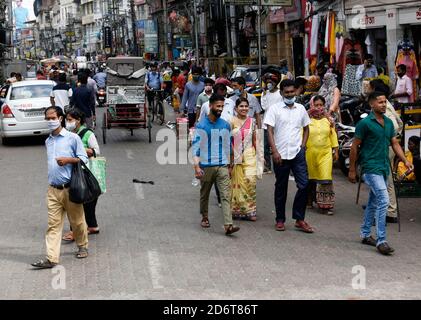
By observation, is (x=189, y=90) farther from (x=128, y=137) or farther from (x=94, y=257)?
(x=94, y=257)

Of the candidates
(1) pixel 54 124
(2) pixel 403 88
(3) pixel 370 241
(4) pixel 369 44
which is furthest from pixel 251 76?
(1) pixel 54 124

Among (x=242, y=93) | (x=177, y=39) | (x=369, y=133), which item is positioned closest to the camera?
(x=369, y=133)

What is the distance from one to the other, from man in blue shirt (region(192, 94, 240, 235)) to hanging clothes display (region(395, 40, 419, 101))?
1124 cm

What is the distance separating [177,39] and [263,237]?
191ft

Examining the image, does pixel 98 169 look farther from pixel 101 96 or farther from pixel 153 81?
pixel 101 96

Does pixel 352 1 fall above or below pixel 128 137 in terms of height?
above

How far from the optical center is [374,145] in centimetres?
870

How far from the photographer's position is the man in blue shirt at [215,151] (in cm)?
960

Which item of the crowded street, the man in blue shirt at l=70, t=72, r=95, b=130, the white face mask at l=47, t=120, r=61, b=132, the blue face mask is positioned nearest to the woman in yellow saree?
the crowded street

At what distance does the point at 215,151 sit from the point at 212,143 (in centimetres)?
10

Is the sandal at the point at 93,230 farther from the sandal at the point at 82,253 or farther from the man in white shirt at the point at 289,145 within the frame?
the man in white shirt at the point at 289,145

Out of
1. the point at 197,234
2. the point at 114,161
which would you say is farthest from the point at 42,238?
the point at 114,161

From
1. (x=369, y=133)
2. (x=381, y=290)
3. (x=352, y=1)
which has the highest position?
(x=352, y=1)

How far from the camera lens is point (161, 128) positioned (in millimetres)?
22938
